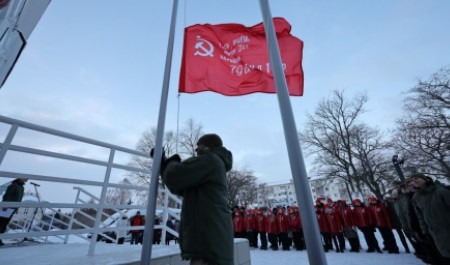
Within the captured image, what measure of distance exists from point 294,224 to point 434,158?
48.3ft

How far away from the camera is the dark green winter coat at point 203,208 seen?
1.65 metres

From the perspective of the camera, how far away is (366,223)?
833 cm

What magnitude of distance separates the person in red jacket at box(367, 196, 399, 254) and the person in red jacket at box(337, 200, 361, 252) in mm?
783

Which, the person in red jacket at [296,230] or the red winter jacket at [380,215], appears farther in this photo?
the person in red jacket at [296,230]

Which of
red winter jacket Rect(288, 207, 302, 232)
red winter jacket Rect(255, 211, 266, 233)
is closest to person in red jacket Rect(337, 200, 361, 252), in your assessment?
red winter jacket Rect(288, 207, 302, 232)

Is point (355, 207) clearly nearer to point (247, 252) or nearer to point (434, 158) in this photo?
point (247, 252)

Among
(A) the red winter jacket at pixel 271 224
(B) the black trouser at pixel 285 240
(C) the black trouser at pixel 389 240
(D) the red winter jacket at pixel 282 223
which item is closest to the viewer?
(C) the black trouser at pixel 389 240

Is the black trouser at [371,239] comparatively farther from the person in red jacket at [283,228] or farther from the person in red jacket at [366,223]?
the person in red jacket at [283,228]

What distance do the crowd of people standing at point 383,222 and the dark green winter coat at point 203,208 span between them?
12.5 ft

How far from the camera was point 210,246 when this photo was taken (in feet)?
5.36

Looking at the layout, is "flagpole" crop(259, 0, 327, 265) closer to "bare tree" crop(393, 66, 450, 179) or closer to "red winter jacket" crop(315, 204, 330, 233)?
"red winter jacket" crop(315, 204, 330, 233)

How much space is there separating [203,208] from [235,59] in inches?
136

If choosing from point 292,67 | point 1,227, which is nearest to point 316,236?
point 292,67

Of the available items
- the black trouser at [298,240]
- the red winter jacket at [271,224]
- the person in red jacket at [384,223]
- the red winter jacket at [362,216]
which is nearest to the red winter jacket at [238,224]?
the red winter jacket at [271,224]
